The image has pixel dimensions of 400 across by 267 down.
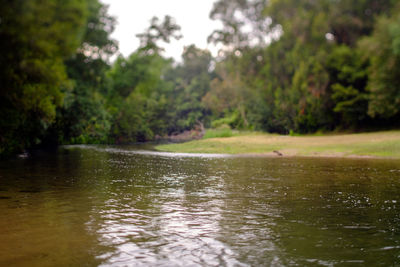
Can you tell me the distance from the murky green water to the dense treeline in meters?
6.79

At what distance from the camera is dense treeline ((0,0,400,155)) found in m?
17.2

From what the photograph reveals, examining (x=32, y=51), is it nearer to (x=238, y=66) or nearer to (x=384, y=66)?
(x=384, y=66)

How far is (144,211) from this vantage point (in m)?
7.87

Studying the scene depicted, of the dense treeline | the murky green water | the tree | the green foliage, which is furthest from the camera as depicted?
the green foliage

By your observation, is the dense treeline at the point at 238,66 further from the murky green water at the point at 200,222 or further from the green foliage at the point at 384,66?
the murky green water at the point at 200,222

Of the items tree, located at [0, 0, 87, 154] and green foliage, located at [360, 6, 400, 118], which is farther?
green foliage, located at [360, 6, 400, 118]

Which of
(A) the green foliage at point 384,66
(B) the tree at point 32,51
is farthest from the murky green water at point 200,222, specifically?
(A) the green foliage at point 384,66

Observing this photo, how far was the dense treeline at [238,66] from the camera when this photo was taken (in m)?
17.2

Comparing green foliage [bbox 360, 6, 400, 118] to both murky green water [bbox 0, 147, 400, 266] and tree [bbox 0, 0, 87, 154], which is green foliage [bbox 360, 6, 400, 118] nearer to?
murky green water [bbox 0, 147, 400, 266]

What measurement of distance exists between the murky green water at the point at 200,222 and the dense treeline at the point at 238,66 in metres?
6.79

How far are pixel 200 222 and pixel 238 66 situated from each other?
40120mm

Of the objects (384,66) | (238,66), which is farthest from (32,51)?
(238,66)

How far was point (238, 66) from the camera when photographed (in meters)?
45.7

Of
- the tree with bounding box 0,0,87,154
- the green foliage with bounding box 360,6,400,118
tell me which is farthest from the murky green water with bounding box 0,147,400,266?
the green foliage with bounding box 360,6,400,118
